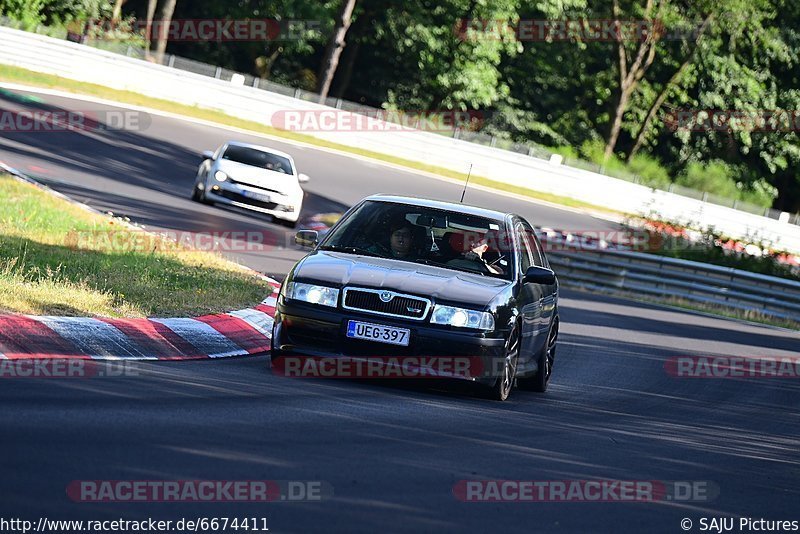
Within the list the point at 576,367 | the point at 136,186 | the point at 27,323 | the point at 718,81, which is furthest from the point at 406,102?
the point at 27,323

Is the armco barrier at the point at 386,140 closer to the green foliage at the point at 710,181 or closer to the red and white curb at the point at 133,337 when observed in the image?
the green foliage at the point at 710,181

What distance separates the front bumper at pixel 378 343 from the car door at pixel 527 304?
2.56 feet

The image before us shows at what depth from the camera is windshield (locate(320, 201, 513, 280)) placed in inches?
404

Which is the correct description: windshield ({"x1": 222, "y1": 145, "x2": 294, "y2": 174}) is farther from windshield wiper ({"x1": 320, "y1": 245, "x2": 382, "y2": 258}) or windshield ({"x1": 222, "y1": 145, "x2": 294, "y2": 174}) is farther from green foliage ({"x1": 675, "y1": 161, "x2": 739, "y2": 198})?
green foliage ({"x1": 675, "y1": 161, "x2": 739, "y2": 198})

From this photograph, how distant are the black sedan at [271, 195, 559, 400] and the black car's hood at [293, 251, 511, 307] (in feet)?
0.03

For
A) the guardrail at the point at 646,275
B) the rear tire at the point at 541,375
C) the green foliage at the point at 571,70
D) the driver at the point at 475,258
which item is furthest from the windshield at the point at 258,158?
the green foliage at the point at 571,70

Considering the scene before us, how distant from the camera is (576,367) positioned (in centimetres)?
1358

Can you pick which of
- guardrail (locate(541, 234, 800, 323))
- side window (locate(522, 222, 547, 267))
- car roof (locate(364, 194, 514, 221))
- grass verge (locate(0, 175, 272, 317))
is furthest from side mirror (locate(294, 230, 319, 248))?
guardrail (locate(541, 234, 800, 323))

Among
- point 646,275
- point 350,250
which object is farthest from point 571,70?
point 350,250

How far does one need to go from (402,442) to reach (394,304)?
6.25 ft

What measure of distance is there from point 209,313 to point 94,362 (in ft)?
8.89

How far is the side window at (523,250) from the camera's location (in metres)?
10.6

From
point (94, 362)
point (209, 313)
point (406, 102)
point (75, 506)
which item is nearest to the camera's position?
point (75, 506)

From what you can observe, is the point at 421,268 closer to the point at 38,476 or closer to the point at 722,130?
the point at 38,476
